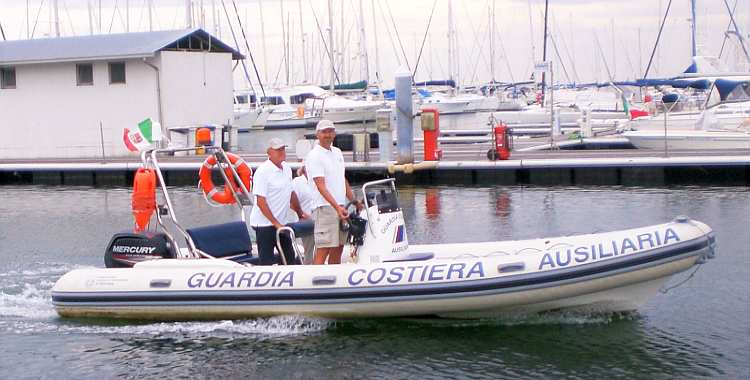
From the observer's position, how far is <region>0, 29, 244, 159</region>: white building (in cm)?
3053

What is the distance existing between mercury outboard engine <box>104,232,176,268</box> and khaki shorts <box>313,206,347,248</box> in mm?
1876

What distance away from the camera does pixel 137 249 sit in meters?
11.3

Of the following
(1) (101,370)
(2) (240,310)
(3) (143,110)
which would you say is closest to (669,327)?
(2) (240,310)

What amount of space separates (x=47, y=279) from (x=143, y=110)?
17409mm

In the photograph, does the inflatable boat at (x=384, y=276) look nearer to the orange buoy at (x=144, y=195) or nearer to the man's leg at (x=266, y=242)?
the man's leg at (x=266, y=242)

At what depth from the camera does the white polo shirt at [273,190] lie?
1036cm

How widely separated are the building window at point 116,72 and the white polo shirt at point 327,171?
22.0m

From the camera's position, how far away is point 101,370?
968 centimetres

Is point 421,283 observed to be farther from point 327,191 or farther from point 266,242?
point 266,242

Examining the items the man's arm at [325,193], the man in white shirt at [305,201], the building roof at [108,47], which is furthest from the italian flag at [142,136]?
the building roof at [108,47]

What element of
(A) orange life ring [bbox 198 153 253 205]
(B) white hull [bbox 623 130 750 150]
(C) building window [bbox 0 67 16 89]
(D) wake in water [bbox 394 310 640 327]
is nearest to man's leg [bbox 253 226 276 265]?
(A) orange life ring [bbox 198 153 253 205]

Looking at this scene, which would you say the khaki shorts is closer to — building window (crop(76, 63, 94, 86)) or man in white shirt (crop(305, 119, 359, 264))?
man in white shirt (crop(305, 119, 359, 264))

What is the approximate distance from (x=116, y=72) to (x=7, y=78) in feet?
12.9

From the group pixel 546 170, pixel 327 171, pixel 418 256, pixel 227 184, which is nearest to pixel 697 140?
pixel 546 170
